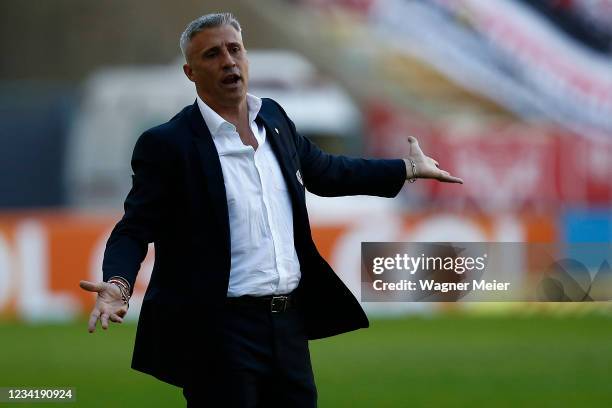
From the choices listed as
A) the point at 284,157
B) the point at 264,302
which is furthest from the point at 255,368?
the point at 284,157

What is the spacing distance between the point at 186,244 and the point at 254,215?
238 mm

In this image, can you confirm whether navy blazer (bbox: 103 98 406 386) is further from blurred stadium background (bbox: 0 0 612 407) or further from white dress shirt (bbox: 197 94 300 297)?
blurred stadium background (bbox: 0 0 612 407)

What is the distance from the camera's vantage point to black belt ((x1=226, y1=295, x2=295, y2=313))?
4543mm


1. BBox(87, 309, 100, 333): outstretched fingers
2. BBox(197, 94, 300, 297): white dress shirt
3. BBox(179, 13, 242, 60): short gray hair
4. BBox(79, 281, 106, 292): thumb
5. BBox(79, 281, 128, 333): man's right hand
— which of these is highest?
BBox(179, 13, 242, 60): short gray hair

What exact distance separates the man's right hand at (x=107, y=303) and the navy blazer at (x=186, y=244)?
8 centimetres

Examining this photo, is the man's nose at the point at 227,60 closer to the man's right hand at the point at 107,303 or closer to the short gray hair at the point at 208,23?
the short gray hair at the point at 208,23

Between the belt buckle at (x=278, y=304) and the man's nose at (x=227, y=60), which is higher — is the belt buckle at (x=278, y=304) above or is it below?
below

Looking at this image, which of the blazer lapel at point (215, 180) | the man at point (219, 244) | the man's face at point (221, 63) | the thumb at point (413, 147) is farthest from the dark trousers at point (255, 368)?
the thumb at point (413, 147)

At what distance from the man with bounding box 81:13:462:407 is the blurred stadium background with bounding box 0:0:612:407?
437cm

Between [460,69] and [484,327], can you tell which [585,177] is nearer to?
[460,69]

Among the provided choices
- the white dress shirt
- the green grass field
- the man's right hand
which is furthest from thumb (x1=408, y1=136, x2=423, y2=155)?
the green grass field

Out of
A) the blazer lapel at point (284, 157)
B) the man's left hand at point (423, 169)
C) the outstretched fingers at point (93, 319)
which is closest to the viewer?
the outstretched fingers at point (93, 319)

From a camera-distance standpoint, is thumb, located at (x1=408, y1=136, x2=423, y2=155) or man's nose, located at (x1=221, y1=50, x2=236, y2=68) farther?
thumb, located at (x1=408, y1=136, x2=423, y2=155)

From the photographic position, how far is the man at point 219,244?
4.53 metres
